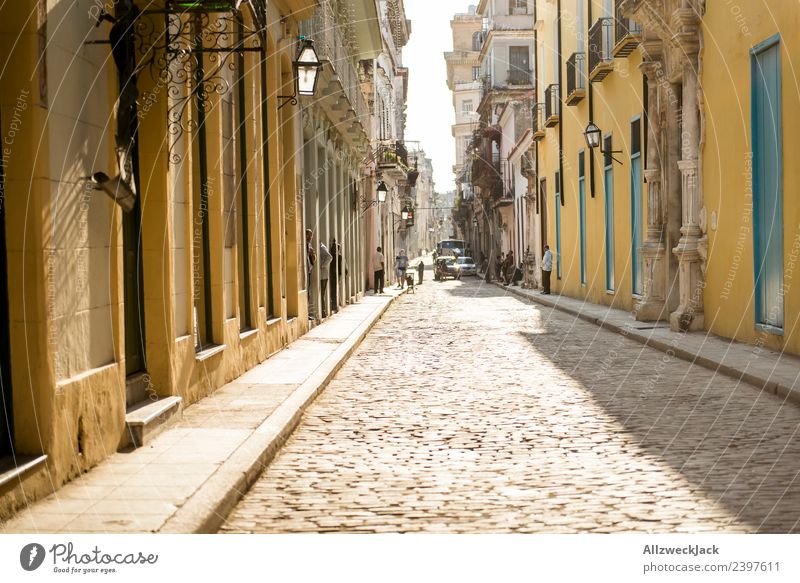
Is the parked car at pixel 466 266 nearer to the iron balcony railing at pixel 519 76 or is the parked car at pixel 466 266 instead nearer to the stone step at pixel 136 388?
the iron balcony railing at pixel 519 76

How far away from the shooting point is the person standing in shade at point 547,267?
32.6 meters

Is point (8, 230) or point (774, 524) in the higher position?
point (8, 230)

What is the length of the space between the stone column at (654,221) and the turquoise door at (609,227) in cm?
480

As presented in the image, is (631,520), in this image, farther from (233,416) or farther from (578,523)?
(233,416)

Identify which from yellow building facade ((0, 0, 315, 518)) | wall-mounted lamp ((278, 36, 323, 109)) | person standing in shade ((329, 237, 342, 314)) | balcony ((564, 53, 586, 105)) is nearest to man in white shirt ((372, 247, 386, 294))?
balcony ((564, 53, 586, 105))

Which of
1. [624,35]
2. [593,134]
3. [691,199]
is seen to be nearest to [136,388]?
[691,199]

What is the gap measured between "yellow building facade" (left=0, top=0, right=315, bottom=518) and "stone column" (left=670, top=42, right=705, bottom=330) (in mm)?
7030

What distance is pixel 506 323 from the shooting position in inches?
834

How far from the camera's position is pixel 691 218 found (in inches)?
647

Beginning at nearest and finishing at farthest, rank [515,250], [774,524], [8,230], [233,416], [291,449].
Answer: [774,524] → [8,230] → [291,449] → [233,416] → [515,250]

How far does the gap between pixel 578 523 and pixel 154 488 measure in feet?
7.39

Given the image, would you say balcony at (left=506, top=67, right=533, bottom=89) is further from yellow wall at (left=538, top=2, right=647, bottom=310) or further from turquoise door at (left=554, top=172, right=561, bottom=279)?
turquoise door at (left=554, top=172, right=561, bottom=279)

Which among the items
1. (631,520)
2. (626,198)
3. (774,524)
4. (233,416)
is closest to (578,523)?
(631,520)

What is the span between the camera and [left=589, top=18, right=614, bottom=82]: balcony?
23.1 metres
